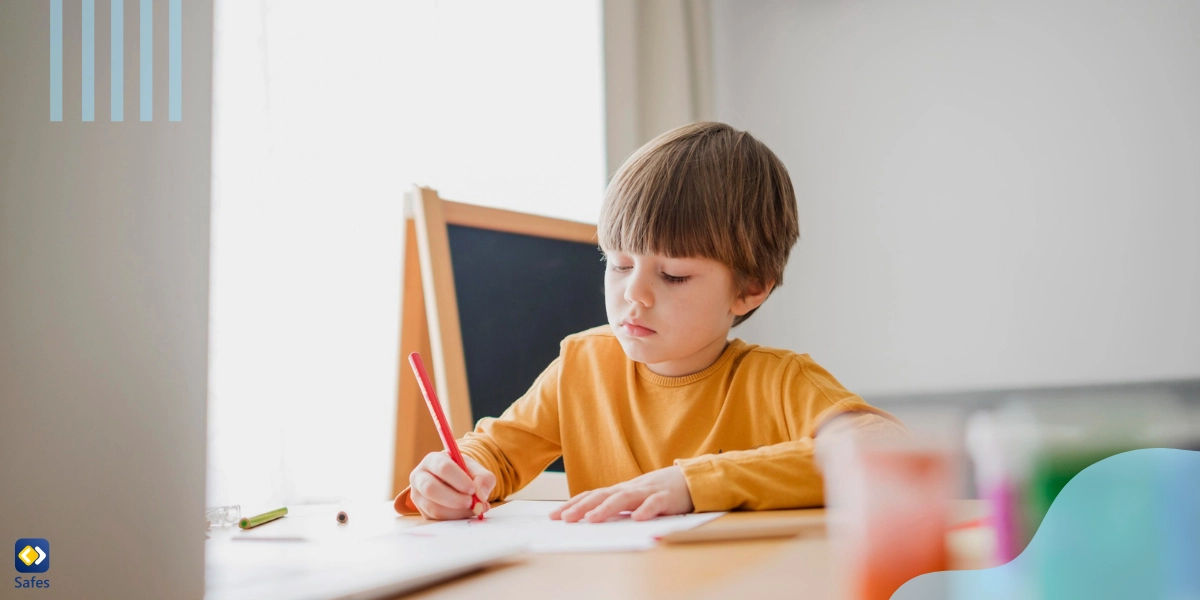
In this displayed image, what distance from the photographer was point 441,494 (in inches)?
24.5

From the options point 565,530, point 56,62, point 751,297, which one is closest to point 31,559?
point 56,62

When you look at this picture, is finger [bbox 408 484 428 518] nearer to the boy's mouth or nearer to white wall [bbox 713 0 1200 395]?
the boy's mouth

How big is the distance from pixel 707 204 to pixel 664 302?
0.38ft

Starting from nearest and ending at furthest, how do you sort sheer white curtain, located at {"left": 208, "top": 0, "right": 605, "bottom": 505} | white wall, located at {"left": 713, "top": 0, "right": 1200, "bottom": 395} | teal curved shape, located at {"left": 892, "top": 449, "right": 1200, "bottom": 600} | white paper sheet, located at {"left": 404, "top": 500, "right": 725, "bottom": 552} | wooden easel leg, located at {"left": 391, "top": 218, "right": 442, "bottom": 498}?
teal curved shape, located at {"left": 892, "top": 449, "right": 1200, "bottom": 600} → white paper sheet, located at {"left": 404, "top": 500, "right": 725, "bottom": 552} → wooden easel leg, located at {"left": 391, "top": 218, "right": 442, "bottom": 498} → sheer white curtain, located at {"left": 208, "top": 0, "right": 605, "bottom": 505} → white wall, located at {"left": 713, "top": 0, "right": 1200, "bottom": 395}

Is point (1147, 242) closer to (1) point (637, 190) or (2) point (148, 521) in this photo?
(1) point (637, 190)

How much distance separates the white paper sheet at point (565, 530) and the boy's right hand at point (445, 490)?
18 mm

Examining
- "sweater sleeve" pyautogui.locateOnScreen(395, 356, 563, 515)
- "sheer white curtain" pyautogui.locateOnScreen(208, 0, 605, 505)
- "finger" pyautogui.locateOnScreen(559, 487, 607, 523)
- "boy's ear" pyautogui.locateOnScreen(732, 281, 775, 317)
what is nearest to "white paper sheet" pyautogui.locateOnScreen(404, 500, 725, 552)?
"finger" pyautogui.locateOnScreen(559, 487, 607, 523)

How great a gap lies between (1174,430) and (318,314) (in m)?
1.28

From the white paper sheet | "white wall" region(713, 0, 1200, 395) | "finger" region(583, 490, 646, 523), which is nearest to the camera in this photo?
the white paper sheet

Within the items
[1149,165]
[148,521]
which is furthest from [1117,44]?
[148,521]

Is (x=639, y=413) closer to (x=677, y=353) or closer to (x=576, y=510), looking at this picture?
(x=677, y=353)

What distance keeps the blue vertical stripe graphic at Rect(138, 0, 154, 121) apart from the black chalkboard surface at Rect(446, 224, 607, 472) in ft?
2.78

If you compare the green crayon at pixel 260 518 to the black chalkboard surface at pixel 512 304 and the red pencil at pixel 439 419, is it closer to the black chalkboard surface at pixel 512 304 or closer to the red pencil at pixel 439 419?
the red pencil at pixel 439 419

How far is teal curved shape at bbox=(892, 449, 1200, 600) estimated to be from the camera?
212 millimetres
